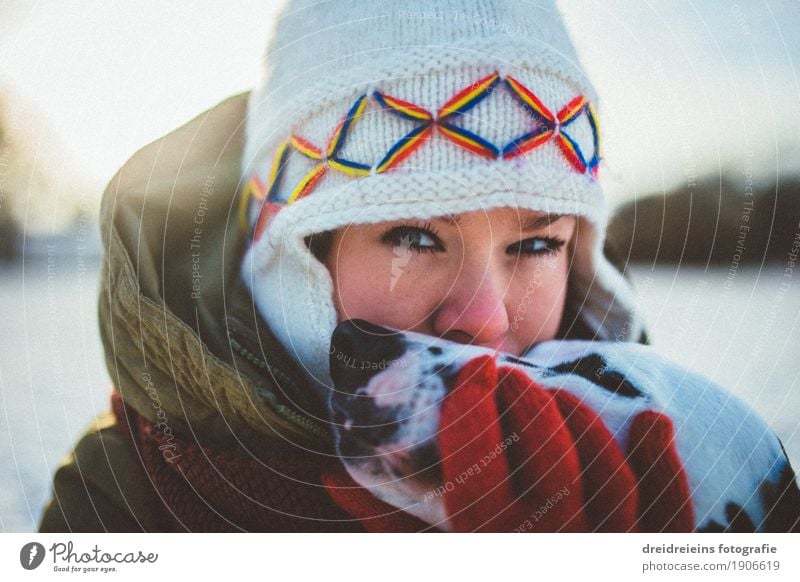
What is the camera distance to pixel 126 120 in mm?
742

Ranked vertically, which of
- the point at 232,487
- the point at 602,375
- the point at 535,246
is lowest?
the point at 232,487

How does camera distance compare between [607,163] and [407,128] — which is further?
[607,163]

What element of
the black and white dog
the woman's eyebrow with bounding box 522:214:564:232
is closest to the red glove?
the black and white dog

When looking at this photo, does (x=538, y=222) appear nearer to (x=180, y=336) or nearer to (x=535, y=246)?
(x=535, y=246)

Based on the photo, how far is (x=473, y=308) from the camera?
678 millimetres

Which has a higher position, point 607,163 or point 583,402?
point 607,163

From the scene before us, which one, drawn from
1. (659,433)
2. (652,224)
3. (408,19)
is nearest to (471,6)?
(408,19)

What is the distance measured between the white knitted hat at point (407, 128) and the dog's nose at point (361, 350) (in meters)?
0.01

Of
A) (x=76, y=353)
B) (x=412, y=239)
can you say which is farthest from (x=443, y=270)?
(x=76, y=353)

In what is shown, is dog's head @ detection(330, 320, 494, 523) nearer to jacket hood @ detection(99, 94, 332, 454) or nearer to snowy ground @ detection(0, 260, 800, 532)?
jacket hood @ detection(99, 94, 332, 454)

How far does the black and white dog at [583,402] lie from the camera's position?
0.68m

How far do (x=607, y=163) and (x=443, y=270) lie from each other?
21cm

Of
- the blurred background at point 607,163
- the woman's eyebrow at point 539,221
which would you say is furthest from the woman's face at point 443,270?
the blurred background at point 607,163

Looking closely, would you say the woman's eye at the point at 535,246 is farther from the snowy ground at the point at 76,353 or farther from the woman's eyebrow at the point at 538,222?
the snowy ground at the point at 76,353
